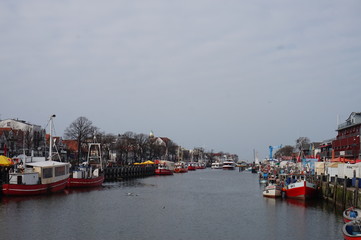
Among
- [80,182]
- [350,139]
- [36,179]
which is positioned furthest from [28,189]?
[350,139]

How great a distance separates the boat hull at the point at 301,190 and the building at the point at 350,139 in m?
20.8

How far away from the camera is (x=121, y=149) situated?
132 meters

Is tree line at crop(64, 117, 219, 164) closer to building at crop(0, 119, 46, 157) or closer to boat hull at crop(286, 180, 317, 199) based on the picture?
building at crop(0, 119, 46, 157)

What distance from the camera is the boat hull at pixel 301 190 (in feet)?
167

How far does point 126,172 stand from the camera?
107000 millimetres

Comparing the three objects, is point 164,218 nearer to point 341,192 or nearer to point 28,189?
point 341,192

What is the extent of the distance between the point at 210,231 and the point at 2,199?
2652 cm

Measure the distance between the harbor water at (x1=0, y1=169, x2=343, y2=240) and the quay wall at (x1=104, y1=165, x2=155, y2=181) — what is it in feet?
139

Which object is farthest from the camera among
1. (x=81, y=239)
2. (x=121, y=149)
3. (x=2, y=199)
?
(x=121, y=149)

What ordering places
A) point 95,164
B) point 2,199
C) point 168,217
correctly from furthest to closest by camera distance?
1. point 95,164
2. point 2,199
3. point 168,217

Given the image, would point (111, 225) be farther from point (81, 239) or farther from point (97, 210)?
point (97, 210)

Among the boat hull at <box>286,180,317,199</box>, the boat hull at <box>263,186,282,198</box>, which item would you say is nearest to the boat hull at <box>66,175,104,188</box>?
the boat hull at <box>263,186,282,198</box>

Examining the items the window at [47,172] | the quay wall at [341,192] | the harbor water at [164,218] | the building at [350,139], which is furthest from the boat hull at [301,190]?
the window at [47,172]

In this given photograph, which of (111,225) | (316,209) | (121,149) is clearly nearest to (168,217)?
(111,225)
